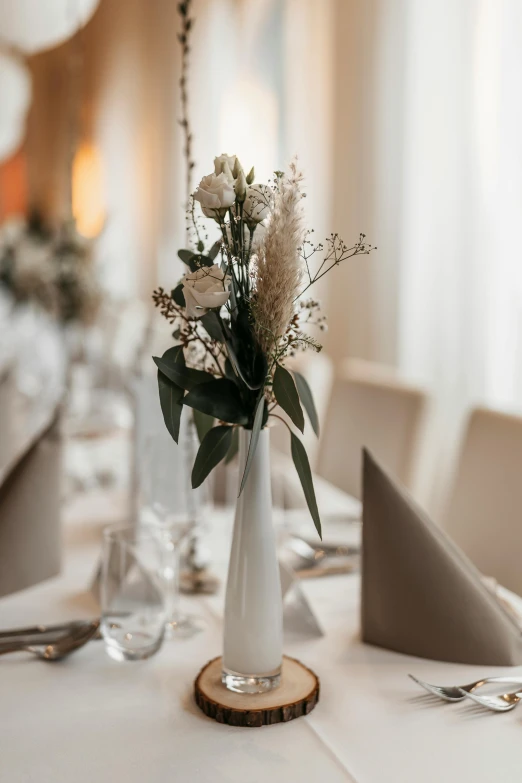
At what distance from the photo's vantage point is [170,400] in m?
0.96

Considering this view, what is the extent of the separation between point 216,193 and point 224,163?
49 mm

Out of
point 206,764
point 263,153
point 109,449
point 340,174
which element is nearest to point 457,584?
point 206,764

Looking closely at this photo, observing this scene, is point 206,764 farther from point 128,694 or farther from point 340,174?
point 340,174

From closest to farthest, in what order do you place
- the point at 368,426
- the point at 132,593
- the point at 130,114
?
1. the point at 132,593
2. the point at 368,426
3. the point at 130,114

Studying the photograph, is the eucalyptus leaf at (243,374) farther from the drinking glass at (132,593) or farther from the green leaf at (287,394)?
the drinking glass at (132,593)

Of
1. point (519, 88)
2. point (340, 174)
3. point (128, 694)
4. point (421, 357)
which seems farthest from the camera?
point (340, 174)

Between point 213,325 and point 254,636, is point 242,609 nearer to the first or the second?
point 254,636

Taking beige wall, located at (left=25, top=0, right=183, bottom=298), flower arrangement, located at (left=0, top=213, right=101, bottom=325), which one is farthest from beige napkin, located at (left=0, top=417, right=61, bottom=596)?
beige wall, located at (left=25, top=0, right=183, bottom=298)

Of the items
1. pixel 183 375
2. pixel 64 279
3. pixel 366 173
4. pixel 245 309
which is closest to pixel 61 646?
pixel 183 375

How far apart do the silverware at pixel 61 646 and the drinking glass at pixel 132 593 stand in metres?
0.04

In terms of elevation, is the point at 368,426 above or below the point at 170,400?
below

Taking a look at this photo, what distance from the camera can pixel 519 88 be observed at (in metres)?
2.75

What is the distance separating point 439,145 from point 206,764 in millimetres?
2887

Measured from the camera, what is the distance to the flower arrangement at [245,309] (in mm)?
872
